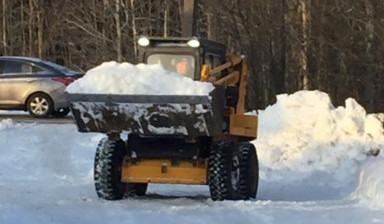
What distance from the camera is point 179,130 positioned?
40.4ft

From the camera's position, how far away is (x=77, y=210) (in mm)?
11586

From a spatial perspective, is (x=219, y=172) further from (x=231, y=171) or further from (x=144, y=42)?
(x=144, y=42)

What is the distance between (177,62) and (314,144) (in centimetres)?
562

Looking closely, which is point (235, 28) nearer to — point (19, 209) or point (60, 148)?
point (60, 148)

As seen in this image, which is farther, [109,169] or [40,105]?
[40,105]

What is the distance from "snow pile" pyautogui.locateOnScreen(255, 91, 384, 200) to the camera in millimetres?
16641

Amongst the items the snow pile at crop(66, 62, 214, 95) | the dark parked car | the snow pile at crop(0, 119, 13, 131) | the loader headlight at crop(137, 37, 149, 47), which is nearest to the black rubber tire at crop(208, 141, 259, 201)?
the snow pile at crop(66, 62, 214, 95)

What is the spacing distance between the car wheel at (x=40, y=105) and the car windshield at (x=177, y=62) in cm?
1047

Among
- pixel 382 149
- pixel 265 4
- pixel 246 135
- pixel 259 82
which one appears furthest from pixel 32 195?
pixel 265 4

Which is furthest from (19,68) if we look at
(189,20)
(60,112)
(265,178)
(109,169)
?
(109,169)

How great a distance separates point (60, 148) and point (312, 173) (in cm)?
535

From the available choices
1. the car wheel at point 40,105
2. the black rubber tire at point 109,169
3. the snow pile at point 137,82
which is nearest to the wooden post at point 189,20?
the black rubber tire at point 109,169

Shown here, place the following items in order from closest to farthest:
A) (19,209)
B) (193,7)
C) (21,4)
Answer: (19,209) < (193,7) < (21,4)

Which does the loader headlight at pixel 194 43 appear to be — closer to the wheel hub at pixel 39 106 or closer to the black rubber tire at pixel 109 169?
the black rubber tire at pixel 109 169
